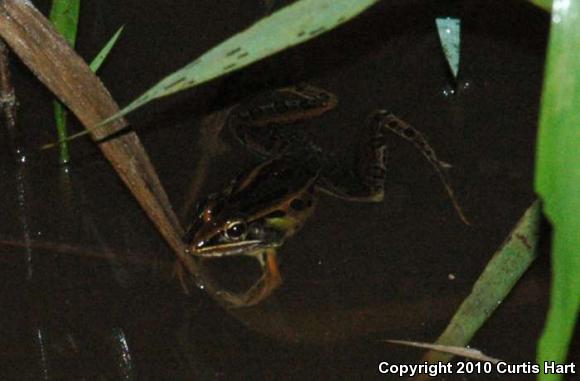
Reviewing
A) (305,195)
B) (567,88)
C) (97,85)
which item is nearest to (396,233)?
(305,195)

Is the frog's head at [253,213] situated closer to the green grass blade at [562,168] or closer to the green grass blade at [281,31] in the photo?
the green grass blade at [281,31]

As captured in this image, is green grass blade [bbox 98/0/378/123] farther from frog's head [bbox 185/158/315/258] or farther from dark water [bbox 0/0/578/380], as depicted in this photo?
frog's head [bbox 185/158/315/258]

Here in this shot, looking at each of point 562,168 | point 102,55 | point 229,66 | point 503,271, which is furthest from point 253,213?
point 562,168

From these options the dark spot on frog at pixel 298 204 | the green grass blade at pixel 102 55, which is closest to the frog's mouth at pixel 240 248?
the dark spot on frog at pixel 298 204

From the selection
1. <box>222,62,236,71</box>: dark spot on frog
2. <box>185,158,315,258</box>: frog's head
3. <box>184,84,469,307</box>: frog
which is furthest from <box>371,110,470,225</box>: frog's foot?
<box>222,62,236,71</box>: dark spot on frog

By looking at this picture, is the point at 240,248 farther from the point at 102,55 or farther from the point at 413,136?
the point at 102,55

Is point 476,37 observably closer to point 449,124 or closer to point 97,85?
point 449,124
